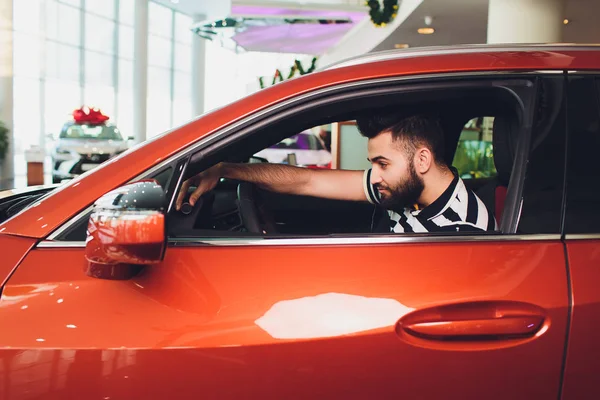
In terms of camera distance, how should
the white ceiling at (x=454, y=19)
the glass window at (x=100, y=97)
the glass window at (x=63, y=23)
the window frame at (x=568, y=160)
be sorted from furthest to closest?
the glass window at (x=100, y=97) → the glass window at (x=63, y=23) → the white ceiling at (x=454, y=19) → the window frame at (x=568, y=160)

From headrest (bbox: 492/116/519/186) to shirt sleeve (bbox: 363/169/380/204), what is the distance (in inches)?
15.2

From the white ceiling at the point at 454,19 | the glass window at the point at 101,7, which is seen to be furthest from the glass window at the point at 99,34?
the white ceiling at the point at 454,19

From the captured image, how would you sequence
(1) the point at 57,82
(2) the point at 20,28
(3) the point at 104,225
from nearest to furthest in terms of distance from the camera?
(3) the point at 104,225 < (2) the point at 20,28 < (1) the point at 57,82

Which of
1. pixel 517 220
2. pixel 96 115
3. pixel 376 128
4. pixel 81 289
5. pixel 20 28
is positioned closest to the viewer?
pixel 81 289

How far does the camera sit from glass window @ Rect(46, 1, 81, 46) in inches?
888

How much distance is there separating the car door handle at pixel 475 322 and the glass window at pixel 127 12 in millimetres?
28514

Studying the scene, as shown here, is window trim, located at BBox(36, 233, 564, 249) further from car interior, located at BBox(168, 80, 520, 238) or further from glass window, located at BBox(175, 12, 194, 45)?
glass window, located at BBox(175, 12, 194, 45)

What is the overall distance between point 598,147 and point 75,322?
1.24m

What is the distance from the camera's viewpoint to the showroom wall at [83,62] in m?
21.2

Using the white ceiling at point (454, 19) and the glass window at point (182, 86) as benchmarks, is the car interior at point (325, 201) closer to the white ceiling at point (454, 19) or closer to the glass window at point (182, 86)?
the white ceiling at point (454, 19)

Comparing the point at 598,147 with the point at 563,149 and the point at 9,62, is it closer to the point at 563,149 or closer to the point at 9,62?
the point at 563,149

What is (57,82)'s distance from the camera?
2344 centimetres

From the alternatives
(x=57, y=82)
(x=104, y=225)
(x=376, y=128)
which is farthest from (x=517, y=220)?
(x=57, y=82)

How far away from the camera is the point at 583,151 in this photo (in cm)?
158
